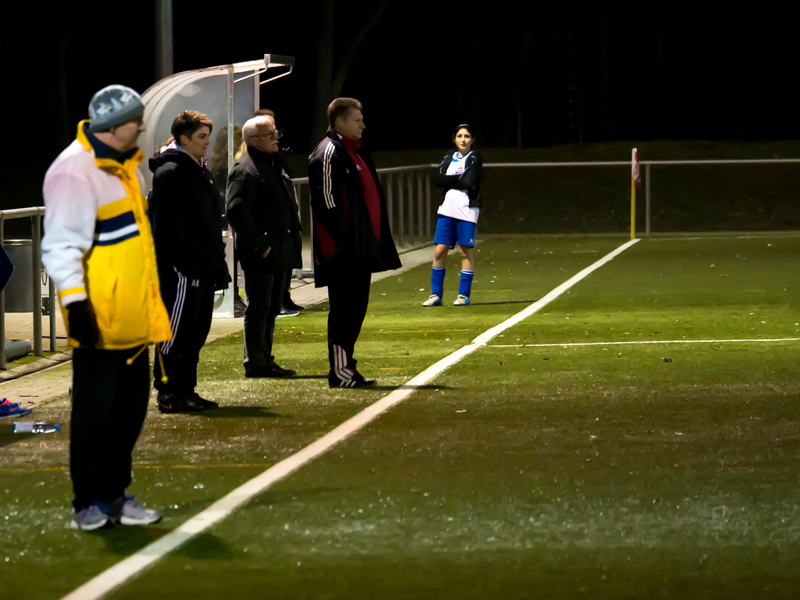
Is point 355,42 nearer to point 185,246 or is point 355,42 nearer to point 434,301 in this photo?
point 434,301

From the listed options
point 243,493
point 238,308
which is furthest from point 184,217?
point 238,308

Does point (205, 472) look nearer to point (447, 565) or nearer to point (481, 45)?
point (447, 565)

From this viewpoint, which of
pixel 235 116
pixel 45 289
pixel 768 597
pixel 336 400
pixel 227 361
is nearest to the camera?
pixel 768 597

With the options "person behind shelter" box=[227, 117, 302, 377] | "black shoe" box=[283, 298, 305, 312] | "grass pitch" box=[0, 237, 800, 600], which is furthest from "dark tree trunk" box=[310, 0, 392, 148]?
"person behind shelter" box=[227, 117, 302, 377]

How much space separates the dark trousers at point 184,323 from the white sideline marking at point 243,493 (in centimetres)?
105

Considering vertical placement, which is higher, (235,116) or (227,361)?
(235,116)

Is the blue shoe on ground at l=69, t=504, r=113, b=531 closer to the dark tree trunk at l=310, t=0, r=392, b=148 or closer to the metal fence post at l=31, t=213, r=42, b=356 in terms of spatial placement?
the metal fence post at l=31, t=213, r=42, b=356

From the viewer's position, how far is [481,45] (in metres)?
44.8

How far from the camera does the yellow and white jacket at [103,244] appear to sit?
222 inches

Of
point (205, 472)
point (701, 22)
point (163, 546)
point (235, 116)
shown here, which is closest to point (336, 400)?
point (205, 472)

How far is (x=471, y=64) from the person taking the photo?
145ft

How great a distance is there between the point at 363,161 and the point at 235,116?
5.52 meters

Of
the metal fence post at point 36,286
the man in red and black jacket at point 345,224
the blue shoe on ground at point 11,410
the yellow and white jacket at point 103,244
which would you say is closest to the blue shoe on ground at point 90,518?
the yellow and white jacket at point 103,244

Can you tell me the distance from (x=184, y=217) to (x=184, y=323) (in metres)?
0.61
